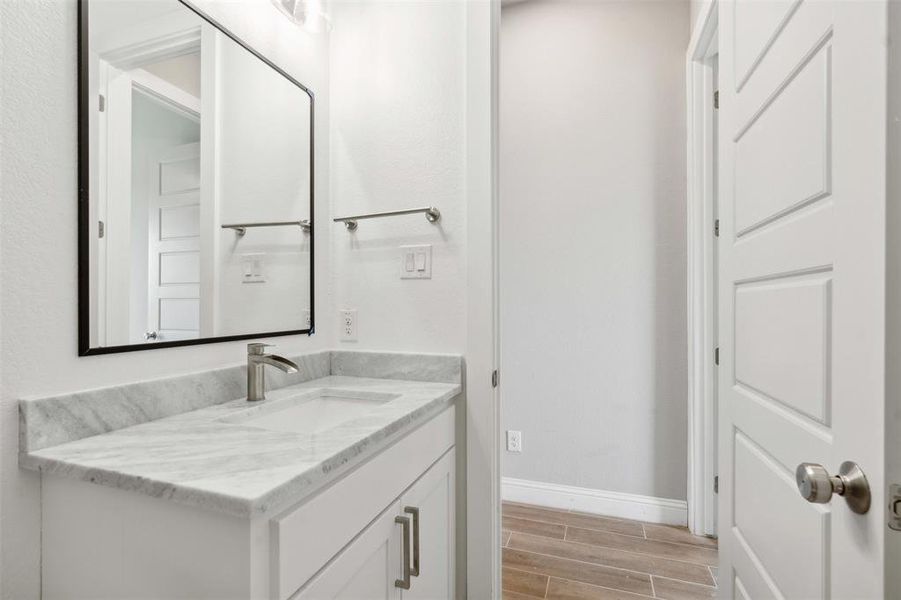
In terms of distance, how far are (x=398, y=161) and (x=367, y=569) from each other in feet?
3.98

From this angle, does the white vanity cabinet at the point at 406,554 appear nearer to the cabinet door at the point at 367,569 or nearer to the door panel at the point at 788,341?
the cabinet door at the point at 367,569

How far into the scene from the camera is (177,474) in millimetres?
647

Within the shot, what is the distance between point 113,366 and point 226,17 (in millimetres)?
980

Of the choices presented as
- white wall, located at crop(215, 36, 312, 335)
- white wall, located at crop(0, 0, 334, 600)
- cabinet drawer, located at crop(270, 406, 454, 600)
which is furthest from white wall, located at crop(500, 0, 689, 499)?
white wall, located at crop(0, 0, 334, 600)

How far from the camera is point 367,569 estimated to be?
841 mm

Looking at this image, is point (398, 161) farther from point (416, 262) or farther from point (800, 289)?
point (800, 289)

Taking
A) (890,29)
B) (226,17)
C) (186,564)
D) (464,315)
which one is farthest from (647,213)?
(186,564)

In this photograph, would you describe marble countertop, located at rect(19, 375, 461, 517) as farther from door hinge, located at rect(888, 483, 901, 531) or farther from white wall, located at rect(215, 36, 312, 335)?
door hinge, located at rect(888, 483, 901, 531)

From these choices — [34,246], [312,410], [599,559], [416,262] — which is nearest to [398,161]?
[416,262]

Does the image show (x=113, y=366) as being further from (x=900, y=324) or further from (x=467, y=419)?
(x=900, y=324)

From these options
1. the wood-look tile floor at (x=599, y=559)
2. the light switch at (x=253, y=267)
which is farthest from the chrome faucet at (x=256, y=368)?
the wood-look tile floor at (x=599, y=559)

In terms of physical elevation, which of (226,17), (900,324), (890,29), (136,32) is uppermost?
(226,17)

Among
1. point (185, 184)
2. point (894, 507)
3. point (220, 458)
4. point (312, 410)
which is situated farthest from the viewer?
point (312, 410)

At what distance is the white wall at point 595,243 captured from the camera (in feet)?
7.08
